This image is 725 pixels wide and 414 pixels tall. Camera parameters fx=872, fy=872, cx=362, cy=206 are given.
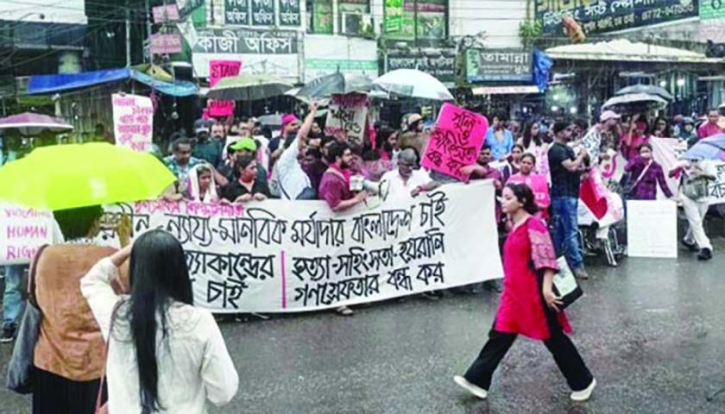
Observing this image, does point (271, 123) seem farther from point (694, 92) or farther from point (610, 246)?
point (694, 92)

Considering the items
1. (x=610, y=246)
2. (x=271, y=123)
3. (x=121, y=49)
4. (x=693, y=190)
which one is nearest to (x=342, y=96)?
(x=610, y=246)

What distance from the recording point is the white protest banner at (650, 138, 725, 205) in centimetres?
1320

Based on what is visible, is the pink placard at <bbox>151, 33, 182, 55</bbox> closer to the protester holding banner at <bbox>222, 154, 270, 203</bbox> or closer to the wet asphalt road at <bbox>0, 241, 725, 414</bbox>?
the protester holding banner at <bbox>222, 154, 270, 203</bbox>

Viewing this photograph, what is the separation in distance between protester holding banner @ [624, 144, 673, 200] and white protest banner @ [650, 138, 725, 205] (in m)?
1.01

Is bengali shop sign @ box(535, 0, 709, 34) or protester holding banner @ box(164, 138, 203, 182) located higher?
bengali shop sign @ box(535, 0, 709, 34)

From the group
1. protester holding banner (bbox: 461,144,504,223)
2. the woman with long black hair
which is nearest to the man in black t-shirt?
protester holding banner (bbox: 461,144,504,223)

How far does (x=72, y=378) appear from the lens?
356cm

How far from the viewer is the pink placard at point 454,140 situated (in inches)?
360

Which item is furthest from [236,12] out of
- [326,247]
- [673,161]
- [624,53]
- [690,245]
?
[326,247]

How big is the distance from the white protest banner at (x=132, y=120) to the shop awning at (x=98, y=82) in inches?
333

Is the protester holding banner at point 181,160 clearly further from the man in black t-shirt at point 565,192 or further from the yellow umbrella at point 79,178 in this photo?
the yellow umbrella at point 79,178

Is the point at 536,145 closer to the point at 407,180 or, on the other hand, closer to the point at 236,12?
the point at 407,180

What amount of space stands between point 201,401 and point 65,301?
0.90 metres

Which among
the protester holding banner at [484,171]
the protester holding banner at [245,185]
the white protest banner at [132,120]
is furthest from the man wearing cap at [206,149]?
the protester holding banner at [484,171]
